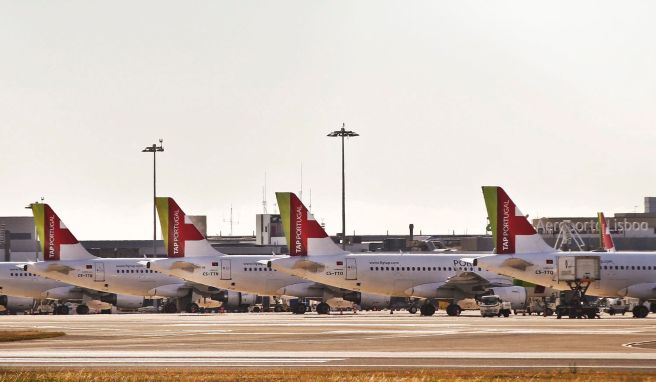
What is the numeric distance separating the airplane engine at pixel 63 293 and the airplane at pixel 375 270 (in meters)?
27.8

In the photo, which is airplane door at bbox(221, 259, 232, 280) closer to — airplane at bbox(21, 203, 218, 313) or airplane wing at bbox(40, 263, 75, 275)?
airplane at bbox(21, 203, 218, 313)

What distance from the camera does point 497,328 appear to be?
69.0 m

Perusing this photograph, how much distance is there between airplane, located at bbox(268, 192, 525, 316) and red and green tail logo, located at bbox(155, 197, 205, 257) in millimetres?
9588

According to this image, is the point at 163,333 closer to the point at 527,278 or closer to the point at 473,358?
the point at 473,358

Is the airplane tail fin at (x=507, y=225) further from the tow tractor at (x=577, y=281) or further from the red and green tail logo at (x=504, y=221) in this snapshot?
the tow tractor at (x=577, y=281)

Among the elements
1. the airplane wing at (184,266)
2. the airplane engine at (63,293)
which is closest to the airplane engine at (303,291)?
the airplane wing at (184,266)

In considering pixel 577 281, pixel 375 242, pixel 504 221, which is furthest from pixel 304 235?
pixel 375 242

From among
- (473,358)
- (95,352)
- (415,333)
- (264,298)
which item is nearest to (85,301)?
(264,298)

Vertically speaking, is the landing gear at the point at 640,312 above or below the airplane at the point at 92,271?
below

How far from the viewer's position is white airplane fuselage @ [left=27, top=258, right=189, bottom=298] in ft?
359

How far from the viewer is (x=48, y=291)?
390 ft

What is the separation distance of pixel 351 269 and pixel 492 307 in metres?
11.0

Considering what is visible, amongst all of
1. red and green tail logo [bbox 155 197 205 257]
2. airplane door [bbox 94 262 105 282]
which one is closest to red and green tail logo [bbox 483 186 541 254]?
red and green tail logo [bbox 155 197 205 257]

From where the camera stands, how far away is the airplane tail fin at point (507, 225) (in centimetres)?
9081
